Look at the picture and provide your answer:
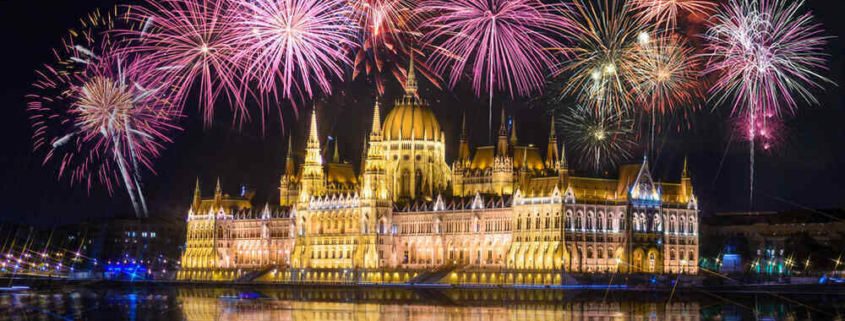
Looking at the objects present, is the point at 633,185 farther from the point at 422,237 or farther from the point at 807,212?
the point at 807,212

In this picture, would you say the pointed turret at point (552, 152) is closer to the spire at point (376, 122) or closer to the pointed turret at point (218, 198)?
the spire at point (376, 122)

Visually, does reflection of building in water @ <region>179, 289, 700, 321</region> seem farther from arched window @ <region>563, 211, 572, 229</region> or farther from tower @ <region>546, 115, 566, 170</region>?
tower @ <region>546, 115, 566, 170</region>

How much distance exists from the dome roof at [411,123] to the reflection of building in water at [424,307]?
131 ft

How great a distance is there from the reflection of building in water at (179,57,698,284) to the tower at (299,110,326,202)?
0.66 feet

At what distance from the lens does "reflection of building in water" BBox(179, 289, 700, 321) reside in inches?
3757

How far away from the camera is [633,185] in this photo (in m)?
144

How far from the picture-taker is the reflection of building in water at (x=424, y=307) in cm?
9544

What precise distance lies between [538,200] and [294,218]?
47544mm

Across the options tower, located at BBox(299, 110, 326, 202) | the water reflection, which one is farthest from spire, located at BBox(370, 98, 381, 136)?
the water reflection

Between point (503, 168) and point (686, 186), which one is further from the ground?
point (503, 168)

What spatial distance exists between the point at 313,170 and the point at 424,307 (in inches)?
2956

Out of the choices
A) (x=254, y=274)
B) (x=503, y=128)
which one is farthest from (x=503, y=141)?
(x=254, y=274)

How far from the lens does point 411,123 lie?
171m

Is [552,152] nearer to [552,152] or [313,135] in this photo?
[552,152]
